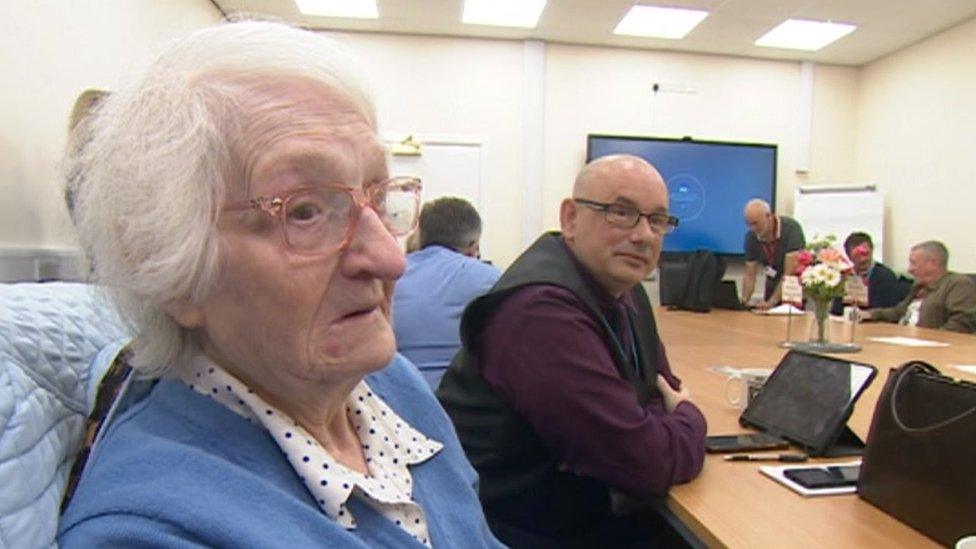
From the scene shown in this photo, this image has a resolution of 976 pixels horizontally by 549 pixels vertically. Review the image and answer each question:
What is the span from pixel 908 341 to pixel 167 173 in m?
3.23

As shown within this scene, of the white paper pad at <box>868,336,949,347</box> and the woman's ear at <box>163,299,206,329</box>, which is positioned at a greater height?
the woman's ear at <box>163,299,206,329</box>

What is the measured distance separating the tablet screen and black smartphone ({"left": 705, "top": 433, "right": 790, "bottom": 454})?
0.09 feet

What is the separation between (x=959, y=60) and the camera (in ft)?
17.5

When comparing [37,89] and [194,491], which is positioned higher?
[37,89]

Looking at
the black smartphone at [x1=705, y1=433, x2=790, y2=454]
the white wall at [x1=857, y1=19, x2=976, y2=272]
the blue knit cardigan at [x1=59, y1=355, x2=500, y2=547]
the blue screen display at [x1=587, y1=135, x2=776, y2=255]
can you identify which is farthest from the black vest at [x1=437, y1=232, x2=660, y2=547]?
the white wall at [x1=857, y1=19, x2=976, y2=272]

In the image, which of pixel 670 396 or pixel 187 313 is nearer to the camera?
pixel 187 313

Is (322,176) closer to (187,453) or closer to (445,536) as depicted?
(187,453)

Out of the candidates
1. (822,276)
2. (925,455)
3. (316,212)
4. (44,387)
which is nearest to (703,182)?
(822,276)

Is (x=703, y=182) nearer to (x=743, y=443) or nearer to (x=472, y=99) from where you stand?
(x=472, y=99)

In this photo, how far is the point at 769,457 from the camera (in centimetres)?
124

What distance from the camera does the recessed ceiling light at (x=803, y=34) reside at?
544 centimetres

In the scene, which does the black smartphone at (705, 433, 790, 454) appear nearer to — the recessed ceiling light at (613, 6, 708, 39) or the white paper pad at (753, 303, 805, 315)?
the white paper pad at (753, 303, 805, 315)

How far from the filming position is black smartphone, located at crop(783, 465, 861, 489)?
1099mm

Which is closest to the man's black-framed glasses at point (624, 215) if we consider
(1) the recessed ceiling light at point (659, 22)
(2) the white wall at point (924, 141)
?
(1) the recessed ceiling light at point (659, 22)
